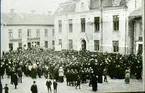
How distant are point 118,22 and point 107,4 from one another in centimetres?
90

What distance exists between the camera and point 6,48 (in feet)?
24.2

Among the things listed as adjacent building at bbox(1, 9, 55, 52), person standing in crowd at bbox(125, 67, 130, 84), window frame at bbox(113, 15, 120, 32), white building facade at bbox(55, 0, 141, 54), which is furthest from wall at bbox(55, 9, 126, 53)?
person standing in crowd at bbox(125, 67, 130, 84)

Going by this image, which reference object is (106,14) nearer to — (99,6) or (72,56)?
(99,6)

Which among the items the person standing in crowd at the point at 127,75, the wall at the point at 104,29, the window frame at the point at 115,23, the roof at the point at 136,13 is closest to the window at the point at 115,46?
the wall at the point at 104,29

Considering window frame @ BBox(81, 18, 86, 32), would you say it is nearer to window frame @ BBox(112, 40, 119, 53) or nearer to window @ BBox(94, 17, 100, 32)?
window @ BBox(94, 17, 100, 32)

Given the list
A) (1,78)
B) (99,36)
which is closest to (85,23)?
(99,36)

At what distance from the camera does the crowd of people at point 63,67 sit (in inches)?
301

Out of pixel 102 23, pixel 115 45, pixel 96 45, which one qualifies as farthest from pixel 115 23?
pixel 96 45

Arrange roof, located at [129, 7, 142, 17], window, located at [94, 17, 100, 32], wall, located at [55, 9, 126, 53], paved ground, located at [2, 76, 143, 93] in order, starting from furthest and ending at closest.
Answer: window, located at [94, 17, 100, 32] < wall, located at [55, 9, 126, 53] < roof, located at [129, 7, 142, 17] < paved ground, located at [2, 76, 143, 93]

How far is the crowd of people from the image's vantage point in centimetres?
764

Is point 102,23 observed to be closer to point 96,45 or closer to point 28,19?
point 96,45

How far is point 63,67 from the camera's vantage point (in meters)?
8.42

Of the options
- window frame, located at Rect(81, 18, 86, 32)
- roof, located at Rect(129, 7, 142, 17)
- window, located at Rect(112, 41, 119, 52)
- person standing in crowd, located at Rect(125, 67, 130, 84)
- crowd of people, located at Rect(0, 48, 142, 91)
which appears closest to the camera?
crowd of people, located at Rect(0, 48, 142, 91)

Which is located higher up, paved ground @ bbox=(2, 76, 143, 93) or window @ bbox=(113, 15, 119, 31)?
window @ bbox=(113, 15, 119, 31)
